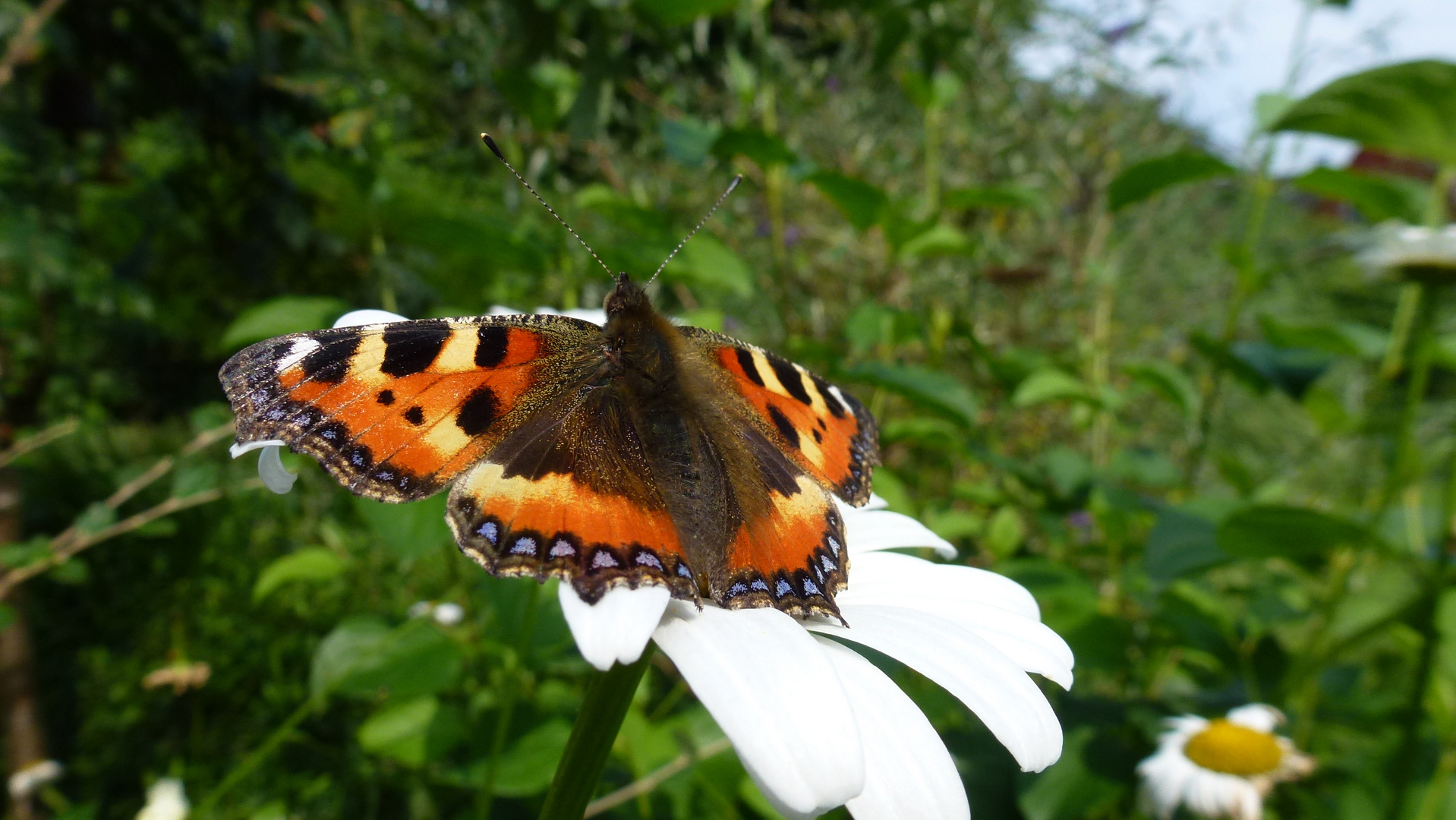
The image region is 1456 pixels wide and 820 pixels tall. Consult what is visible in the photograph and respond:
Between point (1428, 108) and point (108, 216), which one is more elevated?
point (1428, 108)

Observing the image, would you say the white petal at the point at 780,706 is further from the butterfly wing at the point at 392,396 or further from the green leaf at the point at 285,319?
the green leaf at the point at 285,319

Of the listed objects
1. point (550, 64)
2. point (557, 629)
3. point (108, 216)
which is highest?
point (550, 64)

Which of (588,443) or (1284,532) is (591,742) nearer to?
(588,443)

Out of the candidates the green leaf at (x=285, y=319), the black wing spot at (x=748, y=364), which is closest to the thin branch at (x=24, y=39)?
the green leaf at (x=285, y=319)

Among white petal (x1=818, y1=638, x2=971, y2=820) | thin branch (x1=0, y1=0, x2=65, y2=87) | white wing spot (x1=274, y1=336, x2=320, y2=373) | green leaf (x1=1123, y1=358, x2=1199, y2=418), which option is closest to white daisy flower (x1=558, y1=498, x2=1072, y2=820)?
white petal (x1=818, y1=638, x2=971, y2=820)

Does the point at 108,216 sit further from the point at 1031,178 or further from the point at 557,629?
the point at 1031,178

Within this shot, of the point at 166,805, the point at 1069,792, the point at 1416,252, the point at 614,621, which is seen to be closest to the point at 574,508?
the point at 614,621

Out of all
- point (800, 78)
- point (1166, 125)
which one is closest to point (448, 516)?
point (800, 78)

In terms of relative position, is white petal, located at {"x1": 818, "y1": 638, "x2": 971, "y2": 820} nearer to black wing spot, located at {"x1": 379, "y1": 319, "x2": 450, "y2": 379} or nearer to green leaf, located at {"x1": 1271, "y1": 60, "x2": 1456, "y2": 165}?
black wing spot, located at {"x1": 379, "y1": 319, "x2": 450, "y2": 379}
